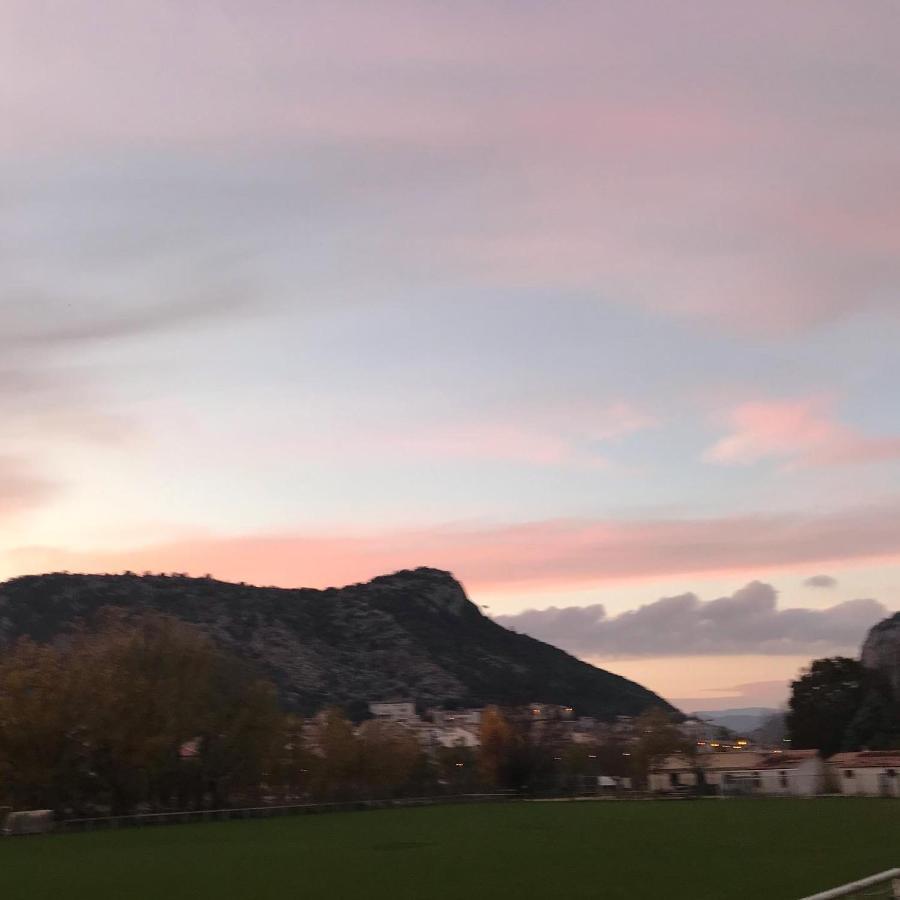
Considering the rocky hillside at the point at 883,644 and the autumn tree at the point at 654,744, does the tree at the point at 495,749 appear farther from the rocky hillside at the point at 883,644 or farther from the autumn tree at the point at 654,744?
the rocky hillside at the point at 883,644

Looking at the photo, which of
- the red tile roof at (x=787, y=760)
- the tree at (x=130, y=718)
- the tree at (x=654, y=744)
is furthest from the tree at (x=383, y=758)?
the red tile roof at (x=787, y=760)

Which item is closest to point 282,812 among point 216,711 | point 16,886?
point 216,711

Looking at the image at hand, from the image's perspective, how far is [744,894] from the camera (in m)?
27.1

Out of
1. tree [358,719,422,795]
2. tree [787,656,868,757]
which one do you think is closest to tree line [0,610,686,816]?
tree [358,719,422,795]

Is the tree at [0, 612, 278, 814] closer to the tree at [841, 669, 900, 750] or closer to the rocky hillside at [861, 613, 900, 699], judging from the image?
the tree at [841, 669, 900, 750]

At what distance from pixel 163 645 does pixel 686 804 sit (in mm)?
34066

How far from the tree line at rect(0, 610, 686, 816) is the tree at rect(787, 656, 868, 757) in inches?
1883

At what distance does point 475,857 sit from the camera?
3956 cm

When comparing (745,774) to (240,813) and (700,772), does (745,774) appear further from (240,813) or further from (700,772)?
(240,813)

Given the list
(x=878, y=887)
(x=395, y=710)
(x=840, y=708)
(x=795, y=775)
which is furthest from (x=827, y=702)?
(x=878, y=887)

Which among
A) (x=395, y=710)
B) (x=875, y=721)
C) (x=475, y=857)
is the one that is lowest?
(x=475, y=857)

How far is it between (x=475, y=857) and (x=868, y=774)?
63349 mm

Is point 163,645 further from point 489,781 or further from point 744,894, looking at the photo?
point 744,894

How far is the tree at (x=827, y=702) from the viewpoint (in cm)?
12662
